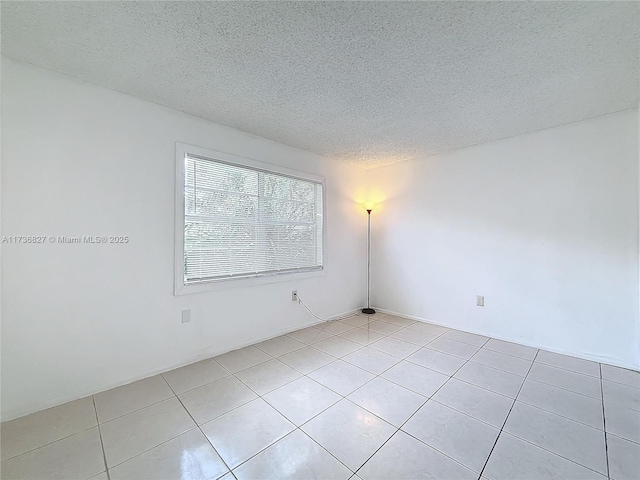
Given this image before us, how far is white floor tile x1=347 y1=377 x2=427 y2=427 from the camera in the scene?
1.78 meters

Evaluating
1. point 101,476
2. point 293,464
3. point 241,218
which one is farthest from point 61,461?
point 241,218

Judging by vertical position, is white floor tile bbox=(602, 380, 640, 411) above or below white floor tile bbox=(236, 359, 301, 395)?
below

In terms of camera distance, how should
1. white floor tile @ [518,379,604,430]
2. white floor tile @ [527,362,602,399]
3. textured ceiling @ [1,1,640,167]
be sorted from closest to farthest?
textured ceiling @ [1,1,640,167] → white floor tile @ [518,379,604,430] → white floor tile @ [527,362,602,399]

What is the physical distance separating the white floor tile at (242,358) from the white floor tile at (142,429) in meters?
0.62

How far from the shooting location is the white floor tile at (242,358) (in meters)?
2.48

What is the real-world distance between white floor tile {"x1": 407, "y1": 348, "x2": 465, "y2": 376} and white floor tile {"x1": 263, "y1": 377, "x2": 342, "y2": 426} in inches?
40.5

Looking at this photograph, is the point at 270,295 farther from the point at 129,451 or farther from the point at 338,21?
the point at 338,21

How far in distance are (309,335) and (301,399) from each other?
1306 mm

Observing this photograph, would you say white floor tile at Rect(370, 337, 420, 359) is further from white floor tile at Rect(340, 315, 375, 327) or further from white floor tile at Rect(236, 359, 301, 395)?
white floor tile at Rect(236, 359, 301, 395)

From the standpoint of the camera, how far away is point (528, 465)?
1.39 metres

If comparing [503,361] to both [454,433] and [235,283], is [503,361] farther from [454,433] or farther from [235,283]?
[235,283]

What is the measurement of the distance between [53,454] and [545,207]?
452 centimetres

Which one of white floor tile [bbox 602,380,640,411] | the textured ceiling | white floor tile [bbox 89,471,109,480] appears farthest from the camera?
white floor tile [bbox 602,380,640,411]

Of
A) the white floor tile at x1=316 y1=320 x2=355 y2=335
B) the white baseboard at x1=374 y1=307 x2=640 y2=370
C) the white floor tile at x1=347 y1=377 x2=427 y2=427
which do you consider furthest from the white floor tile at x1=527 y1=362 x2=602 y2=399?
the white floor tile at x1=316 y1=320 x2=355 y2=335
